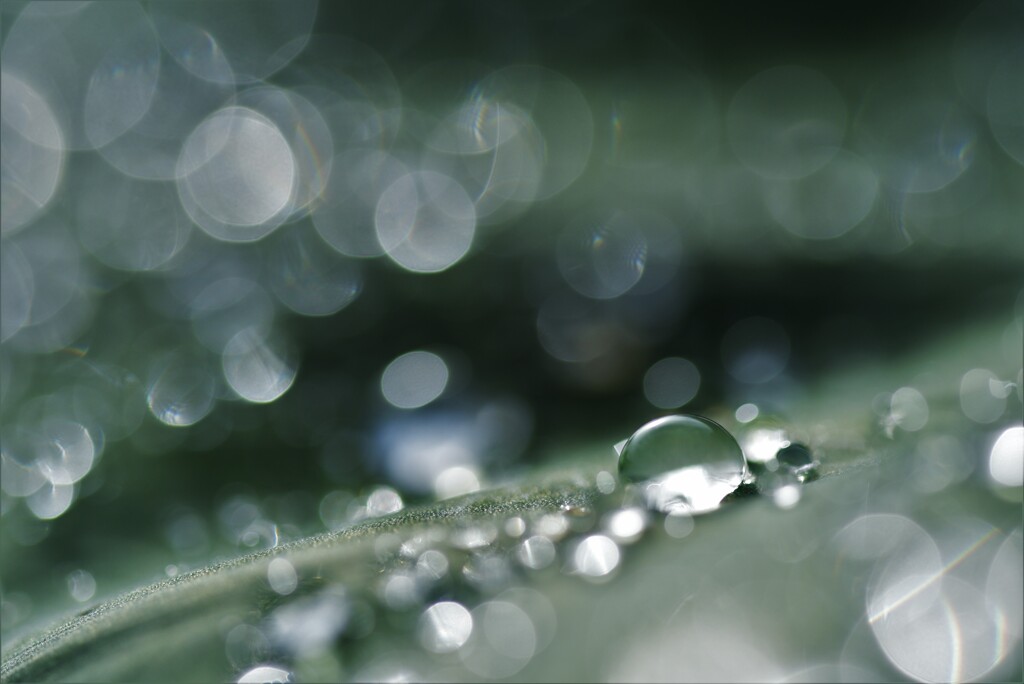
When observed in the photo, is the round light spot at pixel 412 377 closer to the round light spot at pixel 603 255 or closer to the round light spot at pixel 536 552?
the round light spot at pixel 603 255

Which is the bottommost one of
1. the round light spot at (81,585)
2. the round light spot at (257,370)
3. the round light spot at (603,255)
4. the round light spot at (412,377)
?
the round light spot at (81,585)

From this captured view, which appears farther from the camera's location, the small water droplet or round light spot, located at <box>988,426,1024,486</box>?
the small water droplet

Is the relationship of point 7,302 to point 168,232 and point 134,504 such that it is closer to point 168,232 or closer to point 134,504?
point 168,232

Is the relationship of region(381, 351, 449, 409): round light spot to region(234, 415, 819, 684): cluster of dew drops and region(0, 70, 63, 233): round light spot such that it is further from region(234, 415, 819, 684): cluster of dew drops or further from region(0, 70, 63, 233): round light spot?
region(0, 70, 63, 233): round light spot

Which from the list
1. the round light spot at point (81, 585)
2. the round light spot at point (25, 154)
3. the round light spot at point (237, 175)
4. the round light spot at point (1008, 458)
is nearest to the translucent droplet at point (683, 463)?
the round light spot at point (1008, 458)

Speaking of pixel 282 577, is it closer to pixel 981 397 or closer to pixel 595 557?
pixel 595 557

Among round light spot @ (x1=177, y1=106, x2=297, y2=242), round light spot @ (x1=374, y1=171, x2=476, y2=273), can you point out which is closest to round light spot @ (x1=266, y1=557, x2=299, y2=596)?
Result: round light spot @ (x1=374, y1=171, x2=476, y2=273)

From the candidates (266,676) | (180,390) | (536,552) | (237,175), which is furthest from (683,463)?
(237,175)
